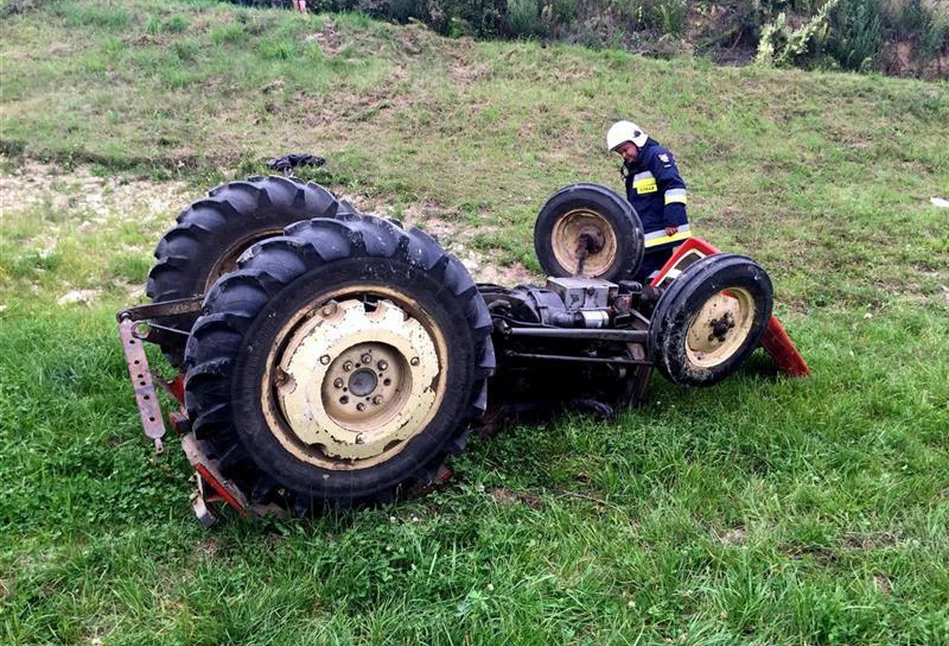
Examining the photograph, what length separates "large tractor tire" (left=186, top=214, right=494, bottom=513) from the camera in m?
2.98

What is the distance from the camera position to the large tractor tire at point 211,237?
404 centimetres

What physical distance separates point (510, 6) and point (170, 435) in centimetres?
1523

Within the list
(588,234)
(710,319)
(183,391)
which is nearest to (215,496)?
(183,391)

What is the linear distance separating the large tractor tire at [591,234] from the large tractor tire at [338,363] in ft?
7.20

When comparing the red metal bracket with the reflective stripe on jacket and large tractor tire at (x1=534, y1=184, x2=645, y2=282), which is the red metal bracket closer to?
large tractor tire at (x1=534, y1=184, x2=645, y2=282)

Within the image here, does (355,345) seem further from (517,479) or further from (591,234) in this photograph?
(591,234)

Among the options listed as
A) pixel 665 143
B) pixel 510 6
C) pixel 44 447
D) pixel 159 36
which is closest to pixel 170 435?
pixel 44 447

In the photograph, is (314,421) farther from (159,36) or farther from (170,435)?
(159,36)

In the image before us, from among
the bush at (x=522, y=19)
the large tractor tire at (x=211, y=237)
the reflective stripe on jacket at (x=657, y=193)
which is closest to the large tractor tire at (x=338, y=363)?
the large tractor tire at (x=211, y=237)

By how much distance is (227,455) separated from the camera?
9.93ft

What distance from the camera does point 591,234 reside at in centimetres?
556

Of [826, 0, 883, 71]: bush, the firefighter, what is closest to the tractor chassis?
the firefighter

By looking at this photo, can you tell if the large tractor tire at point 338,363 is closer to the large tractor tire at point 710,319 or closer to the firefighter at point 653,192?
the large tractor tire at point 710,319

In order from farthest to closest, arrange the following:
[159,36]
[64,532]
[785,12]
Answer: [785,12] < [159,36] < [64,532]
